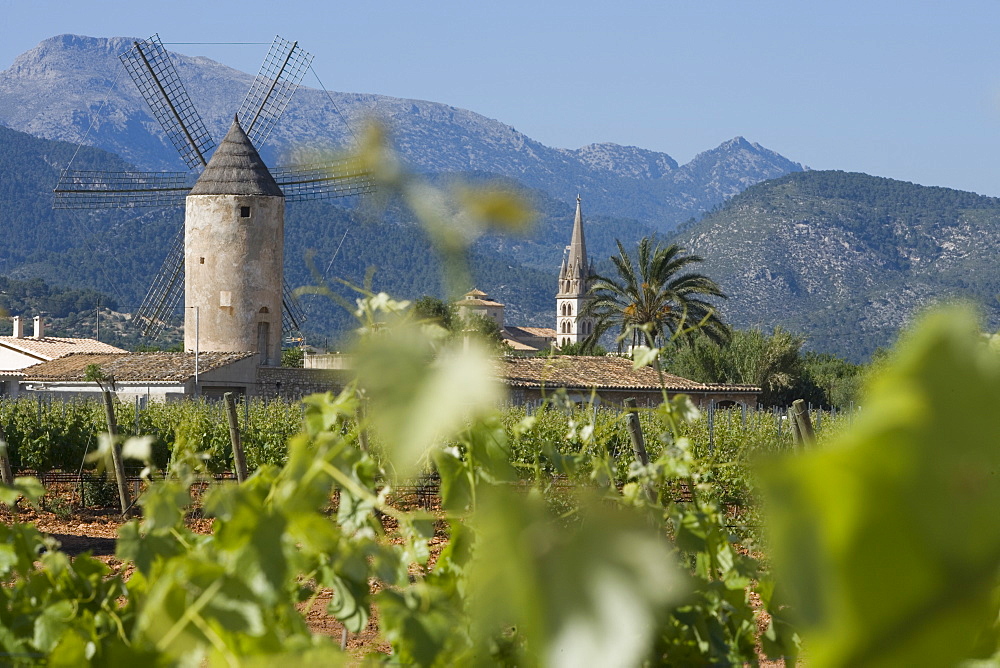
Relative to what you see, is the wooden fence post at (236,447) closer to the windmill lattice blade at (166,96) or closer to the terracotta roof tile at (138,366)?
the terracotta roof tile at (138,366)

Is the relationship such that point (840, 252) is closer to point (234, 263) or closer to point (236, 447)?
point (234, 263)

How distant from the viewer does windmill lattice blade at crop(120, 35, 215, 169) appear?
30.3 metres

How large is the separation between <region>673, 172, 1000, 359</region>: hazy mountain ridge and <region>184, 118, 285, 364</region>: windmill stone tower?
57.7m

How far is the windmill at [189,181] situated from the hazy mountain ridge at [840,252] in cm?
5516

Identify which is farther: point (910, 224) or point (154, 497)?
point (910, 224)

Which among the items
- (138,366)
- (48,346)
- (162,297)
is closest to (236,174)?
(138,366)

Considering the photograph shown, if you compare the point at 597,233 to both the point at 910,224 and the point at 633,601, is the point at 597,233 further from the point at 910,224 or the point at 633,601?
the point at 633,601

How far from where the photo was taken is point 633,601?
1.11ft

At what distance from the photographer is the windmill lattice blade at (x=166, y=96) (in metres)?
30.3

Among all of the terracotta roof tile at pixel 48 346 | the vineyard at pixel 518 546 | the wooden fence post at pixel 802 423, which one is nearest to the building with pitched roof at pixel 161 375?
the terracotta roof tile at pixel 48 346

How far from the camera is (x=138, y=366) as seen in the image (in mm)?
25438

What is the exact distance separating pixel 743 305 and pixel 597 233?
23423 millimetres

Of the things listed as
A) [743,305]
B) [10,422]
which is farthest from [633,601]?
[743,305]

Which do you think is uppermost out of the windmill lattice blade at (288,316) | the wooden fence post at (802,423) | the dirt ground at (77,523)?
the wooden fence post at (802,423)
